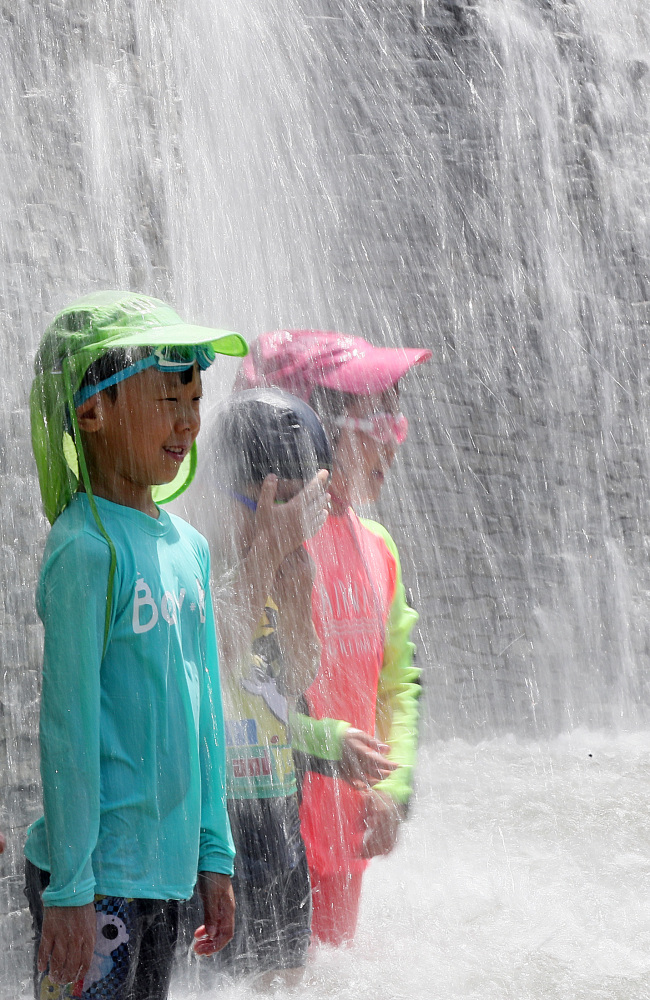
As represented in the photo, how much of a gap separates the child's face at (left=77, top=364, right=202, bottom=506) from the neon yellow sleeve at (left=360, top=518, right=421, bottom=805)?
91 cm

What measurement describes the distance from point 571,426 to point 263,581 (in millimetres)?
5405

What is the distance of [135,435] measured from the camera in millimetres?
1698

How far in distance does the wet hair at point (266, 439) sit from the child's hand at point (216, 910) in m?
0.79

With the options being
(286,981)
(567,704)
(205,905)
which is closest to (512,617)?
(567,704)

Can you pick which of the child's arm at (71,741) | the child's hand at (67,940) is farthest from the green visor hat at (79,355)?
the child's hand at (67,940)

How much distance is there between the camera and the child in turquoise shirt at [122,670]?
1.53m

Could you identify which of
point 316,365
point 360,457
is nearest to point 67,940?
point 360,457

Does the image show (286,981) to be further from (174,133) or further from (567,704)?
(567,704)

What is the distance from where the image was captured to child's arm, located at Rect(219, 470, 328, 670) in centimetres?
208

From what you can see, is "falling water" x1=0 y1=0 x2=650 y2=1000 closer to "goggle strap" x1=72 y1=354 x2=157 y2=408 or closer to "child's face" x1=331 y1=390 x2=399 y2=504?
"child's face" x1=331 y1=390 x2=399 y2=504

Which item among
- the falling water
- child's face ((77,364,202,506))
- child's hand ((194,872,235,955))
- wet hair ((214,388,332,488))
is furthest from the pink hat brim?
the falling water

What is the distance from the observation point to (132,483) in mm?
1732

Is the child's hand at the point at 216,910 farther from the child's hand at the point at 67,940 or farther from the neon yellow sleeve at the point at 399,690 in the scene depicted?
the neon yellow sleeve at the point at 399,690

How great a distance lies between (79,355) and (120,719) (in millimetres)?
589
